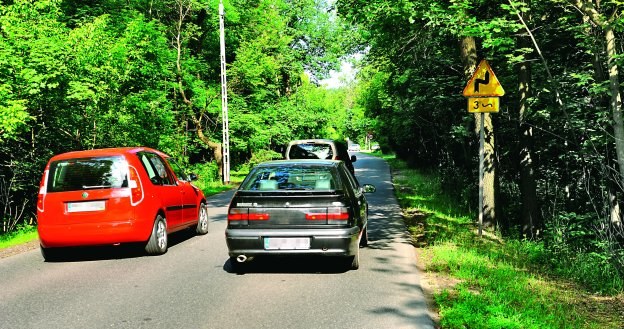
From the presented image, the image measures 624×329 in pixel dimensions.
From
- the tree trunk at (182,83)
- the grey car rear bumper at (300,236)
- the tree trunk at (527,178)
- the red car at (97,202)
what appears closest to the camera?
the grey car rear bumper at (300,236)

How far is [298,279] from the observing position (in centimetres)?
659

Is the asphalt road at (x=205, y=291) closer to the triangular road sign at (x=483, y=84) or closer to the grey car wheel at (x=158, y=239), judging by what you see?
the grey car wheel at (x=158, y=239)

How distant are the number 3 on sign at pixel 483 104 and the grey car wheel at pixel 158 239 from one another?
18.8 ft

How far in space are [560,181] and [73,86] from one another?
37.8 ft

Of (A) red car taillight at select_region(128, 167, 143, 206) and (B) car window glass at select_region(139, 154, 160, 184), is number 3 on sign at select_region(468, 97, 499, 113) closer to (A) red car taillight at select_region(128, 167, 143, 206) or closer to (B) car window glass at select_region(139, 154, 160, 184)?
(B) car window glass at select_region(139, 154, 160, 184)

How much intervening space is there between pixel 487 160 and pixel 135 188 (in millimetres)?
7317

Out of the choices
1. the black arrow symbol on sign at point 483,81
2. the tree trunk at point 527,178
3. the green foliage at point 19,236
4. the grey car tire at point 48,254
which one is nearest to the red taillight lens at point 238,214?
the grey car tire at point 48,254

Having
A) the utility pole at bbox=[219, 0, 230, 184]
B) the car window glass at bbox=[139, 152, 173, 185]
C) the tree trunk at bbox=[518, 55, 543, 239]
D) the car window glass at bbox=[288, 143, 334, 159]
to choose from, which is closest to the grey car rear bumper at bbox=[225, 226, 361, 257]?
the car window glass at bbox=[139, 152, 173, 185]

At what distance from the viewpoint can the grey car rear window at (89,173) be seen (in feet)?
25.9

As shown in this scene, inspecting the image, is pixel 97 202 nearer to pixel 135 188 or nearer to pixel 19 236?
pixel 135 188

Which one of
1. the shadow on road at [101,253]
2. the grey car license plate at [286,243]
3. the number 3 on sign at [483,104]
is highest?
the number 3 on sign at [483,104]

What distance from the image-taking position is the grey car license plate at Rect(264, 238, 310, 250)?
648cm

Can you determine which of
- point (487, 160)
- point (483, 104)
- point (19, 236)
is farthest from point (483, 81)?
point (19, 236)

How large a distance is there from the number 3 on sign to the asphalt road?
109 inches
